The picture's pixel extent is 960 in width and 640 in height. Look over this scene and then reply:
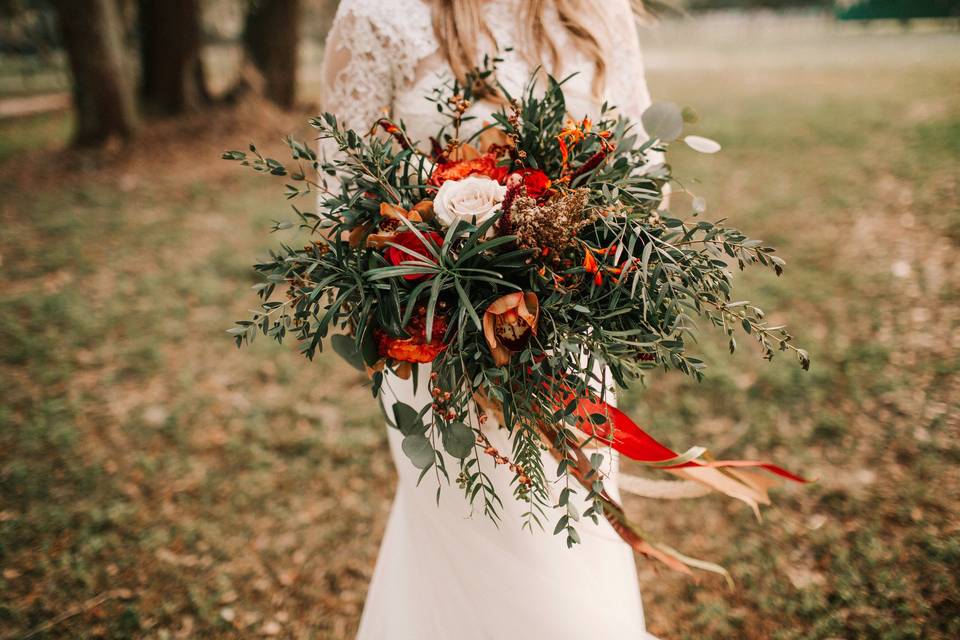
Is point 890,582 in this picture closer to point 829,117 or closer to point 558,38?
point 558,38

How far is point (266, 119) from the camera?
399 inches

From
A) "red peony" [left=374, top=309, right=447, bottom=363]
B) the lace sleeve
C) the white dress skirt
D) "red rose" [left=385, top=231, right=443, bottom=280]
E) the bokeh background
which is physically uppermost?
the lace sleeve

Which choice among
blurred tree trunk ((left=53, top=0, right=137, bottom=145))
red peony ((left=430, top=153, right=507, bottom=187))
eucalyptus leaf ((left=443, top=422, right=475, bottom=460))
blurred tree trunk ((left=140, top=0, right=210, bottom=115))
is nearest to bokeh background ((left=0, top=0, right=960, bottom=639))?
blurred tree trunk ((left=53, top=0, right=137, bottom=145))

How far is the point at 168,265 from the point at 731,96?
993 cm

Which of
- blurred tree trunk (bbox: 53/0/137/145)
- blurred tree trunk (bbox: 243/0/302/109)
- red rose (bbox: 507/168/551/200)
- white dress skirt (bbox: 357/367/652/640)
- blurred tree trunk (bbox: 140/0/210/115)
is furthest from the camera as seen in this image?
blurred tree trunk (bbox: 243/0/302/109)

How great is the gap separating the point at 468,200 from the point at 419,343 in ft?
1.13

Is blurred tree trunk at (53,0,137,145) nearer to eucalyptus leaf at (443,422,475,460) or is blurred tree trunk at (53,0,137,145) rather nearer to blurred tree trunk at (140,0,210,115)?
blurred tree trunk at (140,0,210,115)

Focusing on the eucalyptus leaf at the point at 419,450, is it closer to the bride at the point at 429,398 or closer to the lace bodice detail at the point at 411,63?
the bride at the point at 429,398

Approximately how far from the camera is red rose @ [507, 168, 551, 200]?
1486 mm

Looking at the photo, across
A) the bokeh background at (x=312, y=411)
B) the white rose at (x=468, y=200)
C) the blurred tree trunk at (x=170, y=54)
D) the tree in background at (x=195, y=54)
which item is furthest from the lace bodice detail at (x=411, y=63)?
the blurred tree trunk at (x=170, y=54)

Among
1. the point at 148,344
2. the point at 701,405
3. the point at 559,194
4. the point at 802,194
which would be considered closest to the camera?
the point at 559,194

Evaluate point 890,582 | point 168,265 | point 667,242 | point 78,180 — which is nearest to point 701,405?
point 890,582

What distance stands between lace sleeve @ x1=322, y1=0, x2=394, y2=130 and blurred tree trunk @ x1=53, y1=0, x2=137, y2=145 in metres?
8.06

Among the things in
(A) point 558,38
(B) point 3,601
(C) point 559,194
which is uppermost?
(A) point 558,38
